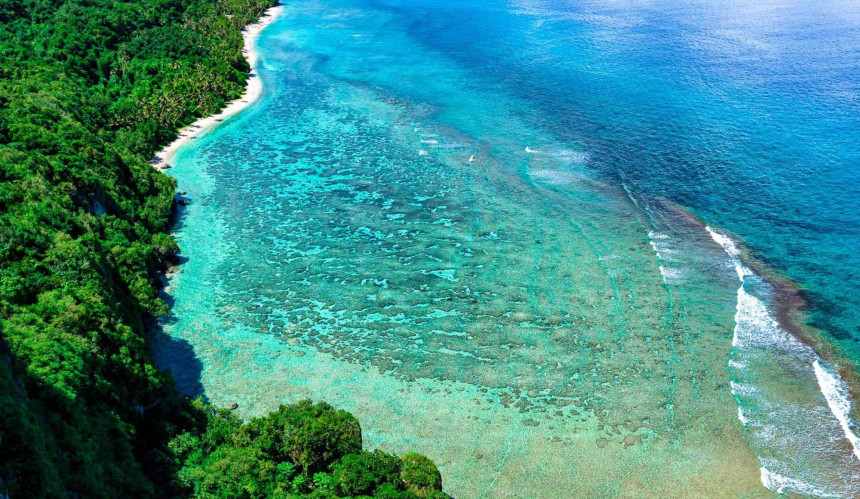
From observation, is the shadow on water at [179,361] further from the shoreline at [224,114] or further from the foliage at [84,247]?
the shoreline at [224,114]

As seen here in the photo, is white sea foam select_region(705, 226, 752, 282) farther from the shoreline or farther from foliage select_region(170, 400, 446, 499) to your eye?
the shoreline

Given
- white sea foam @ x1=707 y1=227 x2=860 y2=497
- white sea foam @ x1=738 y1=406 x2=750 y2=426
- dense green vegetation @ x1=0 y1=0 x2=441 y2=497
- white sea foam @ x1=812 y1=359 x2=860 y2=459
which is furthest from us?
white sea foam @ x1=738 y1=406 x2=750 y2=426

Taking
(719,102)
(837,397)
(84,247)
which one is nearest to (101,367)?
(84,247)

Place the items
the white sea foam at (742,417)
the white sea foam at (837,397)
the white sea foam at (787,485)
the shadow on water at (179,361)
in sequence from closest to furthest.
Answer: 1. the white sea foam at (787,485)
2. the white sea foam at (837,397)
3. the white sea foam at (742,417)
4. the shadow on water at (179,361)

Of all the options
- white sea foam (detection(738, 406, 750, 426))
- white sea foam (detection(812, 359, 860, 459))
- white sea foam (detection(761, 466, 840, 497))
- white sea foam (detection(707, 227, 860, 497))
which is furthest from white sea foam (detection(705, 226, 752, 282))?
white sea foam (detection(761, 466, 840, 497))

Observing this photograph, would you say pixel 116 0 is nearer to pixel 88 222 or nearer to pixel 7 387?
pixel 88 222

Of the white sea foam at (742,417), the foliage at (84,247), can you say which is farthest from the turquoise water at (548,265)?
the foliage at (84,247)
